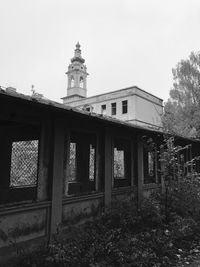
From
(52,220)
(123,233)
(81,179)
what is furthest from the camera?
(81,179)

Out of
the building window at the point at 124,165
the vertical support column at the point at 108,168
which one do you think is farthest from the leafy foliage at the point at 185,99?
the vertical support column at the point at 108,168

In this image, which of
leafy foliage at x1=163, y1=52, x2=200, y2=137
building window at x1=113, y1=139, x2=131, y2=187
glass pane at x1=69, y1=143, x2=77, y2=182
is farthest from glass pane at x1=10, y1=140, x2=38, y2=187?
leafy foliage at x1=163, y1=52, x2=200, y2=137

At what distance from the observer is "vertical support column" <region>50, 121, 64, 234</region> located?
18.3 ft

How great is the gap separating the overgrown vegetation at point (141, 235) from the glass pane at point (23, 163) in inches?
86.4

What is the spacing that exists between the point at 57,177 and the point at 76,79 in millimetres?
43243

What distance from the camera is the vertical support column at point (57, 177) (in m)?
5.59

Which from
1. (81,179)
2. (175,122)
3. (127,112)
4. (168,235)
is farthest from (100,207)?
(127,112)

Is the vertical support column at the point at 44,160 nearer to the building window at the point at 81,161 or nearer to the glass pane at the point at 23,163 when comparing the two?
the glass pane at the point at 23,163

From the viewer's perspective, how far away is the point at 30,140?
8.73 meters

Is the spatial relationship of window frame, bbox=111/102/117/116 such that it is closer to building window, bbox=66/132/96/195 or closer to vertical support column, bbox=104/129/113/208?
building window, bbox=66/132/96/195

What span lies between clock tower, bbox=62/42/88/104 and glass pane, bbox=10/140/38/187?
37.3m

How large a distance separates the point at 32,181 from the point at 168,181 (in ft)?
13.6

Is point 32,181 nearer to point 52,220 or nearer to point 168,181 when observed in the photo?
point 52,220

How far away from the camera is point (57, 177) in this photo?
5.73 m
